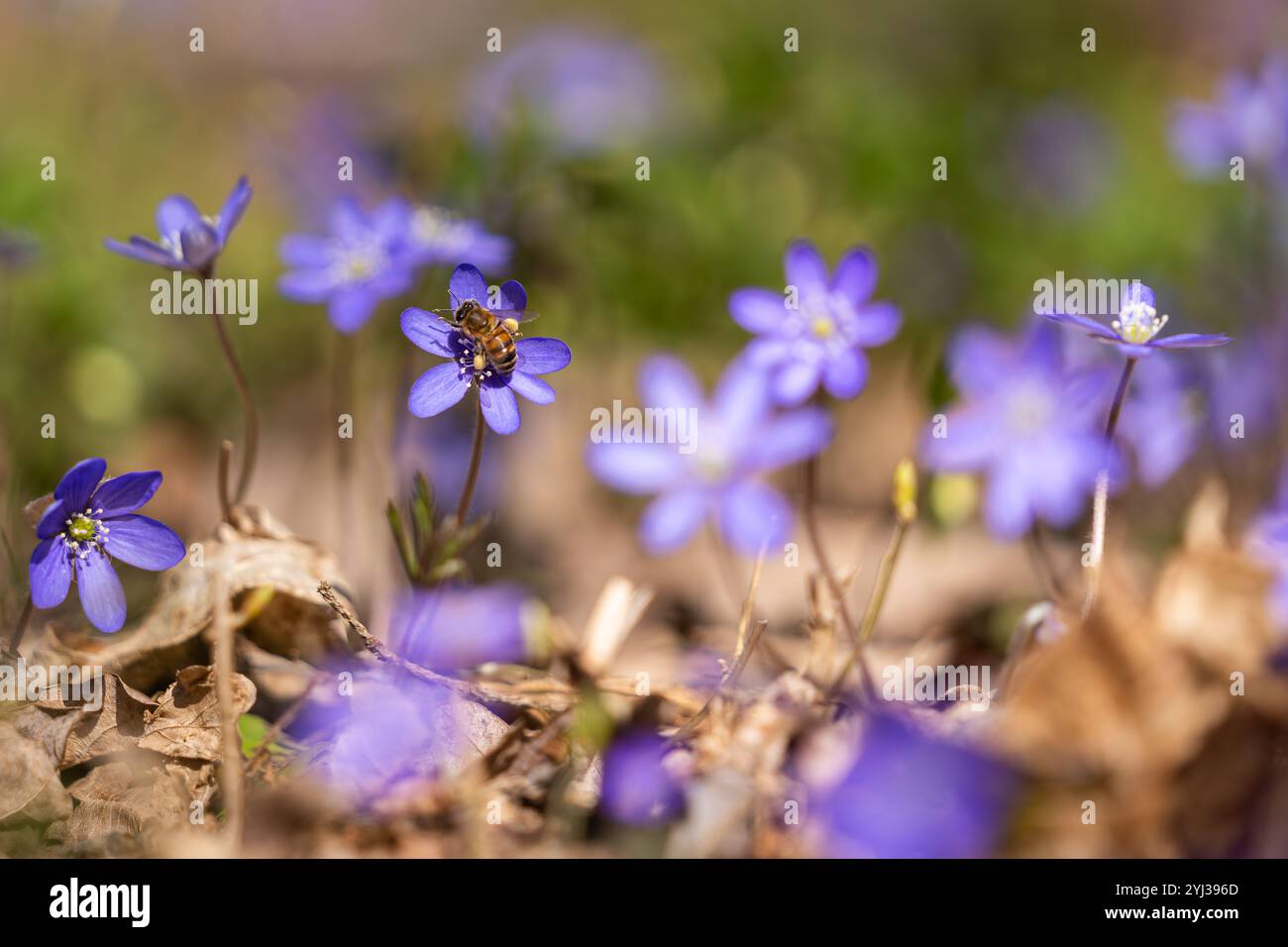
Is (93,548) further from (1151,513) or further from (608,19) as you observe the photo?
(608,19)

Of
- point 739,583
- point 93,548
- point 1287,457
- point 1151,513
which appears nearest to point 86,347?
point 93,548

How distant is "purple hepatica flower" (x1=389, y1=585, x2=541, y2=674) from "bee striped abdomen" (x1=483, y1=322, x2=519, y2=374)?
0.39 meters

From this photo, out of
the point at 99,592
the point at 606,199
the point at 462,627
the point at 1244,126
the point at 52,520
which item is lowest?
the point at 462,627

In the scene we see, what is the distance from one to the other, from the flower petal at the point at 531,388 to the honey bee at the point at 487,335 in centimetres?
2

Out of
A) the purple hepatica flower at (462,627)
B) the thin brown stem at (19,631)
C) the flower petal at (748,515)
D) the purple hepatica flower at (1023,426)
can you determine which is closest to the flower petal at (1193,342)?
the purple hepatica flower at (1023,426)

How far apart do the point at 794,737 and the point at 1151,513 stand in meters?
1.51

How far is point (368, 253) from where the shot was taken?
227cm

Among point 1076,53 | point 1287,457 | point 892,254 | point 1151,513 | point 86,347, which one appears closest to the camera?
point 1287,457

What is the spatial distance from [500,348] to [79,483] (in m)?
0.65

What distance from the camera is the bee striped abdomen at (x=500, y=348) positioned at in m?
1.75

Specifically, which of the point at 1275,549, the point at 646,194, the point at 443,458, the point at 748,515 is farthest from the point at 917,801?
the point at 646,194

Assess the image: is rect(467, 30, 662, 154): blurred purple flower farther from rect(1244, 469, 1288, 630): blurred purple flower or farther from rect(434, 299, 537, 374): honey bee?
rect(1244, 469, 1288, 630): blurred purple flower

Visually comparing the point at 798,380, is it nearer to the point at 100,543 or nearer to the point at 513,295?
the point at 513,295

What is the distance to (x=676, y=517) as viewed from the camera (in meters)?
2.13
